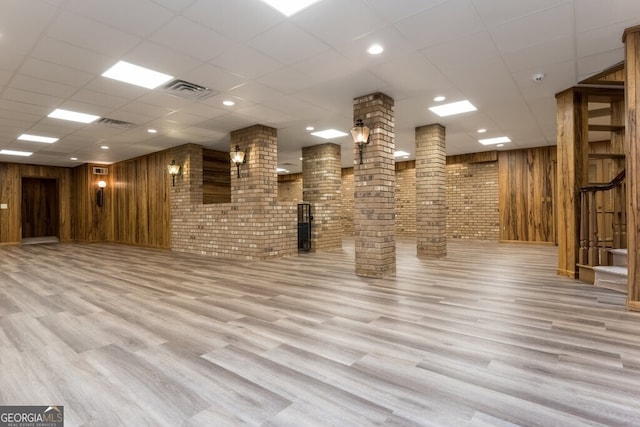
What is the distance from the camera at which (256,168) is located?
6.79 metres

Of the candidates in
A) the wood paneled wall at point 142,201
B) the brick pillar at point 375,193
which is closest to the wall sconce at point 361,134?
the brick pillar at point 375,193

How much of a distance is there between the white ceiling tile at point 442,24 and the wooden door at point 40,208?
46.4ft

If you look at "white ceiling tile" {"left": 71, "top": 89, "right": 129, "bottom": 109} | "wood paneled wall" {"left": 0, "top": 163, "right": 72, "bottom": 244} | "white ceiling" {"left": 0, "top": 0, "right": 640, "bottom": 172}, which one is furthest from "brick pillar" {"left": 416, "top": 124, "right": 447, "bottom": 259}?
"wood paneled wall" {"left": 0, "top": 163, "right": 72, "bottom": 244}

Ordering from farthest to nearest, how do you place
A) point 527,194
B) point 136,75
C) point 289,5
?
point 527,194
point 136,75
point 289,5

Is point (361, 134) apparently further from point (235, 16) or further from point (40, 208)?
point (40, 208)

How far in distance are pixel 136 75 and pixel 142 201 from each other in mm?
6715

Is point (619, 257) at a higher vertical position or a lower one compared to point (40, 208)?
lower

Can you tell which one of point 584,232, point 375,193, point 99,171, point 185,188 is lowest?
point 584,232

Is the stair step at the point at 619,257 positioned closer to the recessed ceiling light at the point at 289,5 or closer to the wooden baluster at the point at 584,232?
the wooden baluster at the point at 584,232

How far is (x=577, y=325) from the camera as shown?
276 centimetres

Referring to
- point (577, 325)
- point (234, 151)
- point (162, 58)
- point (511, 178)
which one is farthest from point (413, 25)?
point (511, 178)

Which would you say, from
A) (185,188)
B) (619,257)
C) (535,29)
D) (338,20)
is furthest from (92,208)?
(619,257)

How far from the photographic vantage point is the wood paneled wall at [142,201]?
929 cm

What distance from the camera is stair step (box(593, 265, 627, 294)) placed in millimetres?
3936
